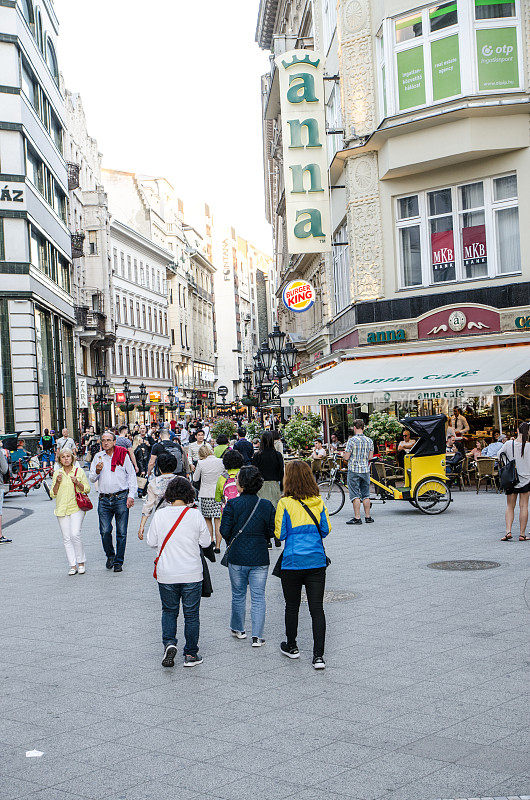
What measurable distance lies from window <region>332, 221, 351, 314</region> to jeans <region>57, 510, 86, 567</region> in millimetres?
16883

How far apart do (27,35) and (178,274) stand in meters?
61.1

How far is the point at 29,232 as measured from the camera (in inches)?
1469

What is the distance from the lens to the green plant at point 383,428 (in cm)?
2166

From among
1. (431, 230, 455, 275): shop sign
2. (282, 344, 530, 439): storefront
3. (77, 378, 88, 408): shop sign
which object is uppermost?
(431, 230, 455, 275): shop sign

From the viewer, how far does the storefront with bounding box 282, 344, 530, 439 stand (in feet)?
66.4

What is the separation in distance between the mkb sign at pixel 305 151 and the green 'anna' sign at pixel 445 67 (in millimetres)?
4772

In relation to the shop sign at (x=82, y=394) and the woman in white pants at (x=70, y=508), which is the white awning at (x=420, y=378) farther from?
the shop sign at (x=82, y=394)

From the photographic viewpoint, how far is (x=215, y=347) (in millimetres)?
133750

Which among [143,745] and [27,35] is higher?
[27,35]

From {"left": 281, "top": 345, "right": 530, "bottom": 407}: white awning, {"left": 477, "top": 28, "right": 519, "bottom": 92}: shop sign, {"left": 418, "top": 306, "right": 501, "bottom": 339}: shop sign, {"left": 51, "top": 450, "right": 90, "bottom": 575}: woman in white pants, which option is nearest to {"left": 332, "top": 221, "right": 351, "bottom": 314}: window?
{"left": 281, "top": 345, "right": 530, "bottom": 407}: white awning

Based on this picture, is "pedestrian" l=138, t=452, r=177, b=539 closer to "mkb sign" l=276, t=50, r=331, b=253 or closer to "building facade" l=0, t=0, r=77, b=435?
"mkb sign" l=276, t=50, r=331, b=253

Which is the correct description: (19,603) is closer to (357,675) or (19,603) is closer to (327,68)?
(357,675)

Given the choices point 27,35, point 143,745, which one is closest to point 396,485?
point 143,745

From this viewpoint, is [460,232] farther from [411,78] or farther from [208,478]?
[208,478]
